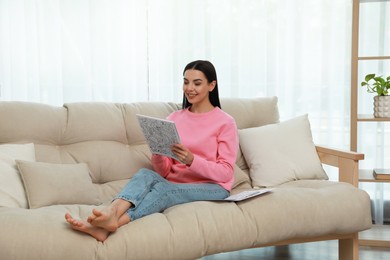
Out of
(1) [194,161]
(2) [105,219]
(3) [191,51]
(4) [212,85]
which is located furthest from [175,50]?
(2) [105,219]

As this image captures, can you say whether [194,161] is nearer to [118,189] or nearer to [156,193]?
[156,193]

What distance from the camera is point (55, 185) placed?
8.25 ft

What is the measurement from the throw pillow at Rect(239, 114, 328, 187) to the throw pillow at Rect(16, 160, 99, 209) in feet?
2.88

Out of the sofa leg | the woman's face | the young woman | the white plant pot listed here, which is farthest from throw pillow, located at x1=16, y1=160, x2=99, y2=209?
the white plant pot

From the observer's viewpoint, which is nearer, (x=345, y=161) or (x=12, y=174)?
(x=12, y=174)

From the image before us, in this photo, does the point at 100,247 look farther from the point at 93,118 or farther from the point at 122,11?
the point at 122,11

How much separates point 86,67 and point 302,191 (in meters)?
1.95

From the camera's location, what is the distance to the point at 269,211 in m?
2.37

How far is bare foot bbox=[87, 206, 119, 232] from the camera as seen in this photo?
1999 mm

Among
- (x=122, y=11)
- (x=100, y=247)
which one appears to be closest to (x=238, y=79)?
(x=122, y=11)

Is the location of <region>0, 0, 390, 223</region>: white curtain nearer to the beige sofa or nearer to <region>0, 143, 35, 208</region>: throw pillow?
the beige sofa

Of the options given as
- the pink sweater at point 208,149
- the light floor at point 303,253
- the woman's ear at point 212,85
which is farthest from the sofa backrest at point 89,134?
the light floor at point 303,253

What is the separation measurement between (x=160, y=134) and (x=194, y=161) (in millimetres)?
209

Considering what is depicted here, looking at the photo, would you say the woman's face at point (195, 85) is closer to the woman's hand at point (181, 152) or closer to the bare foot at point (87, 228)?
the woman's hand at point (181, 152)
